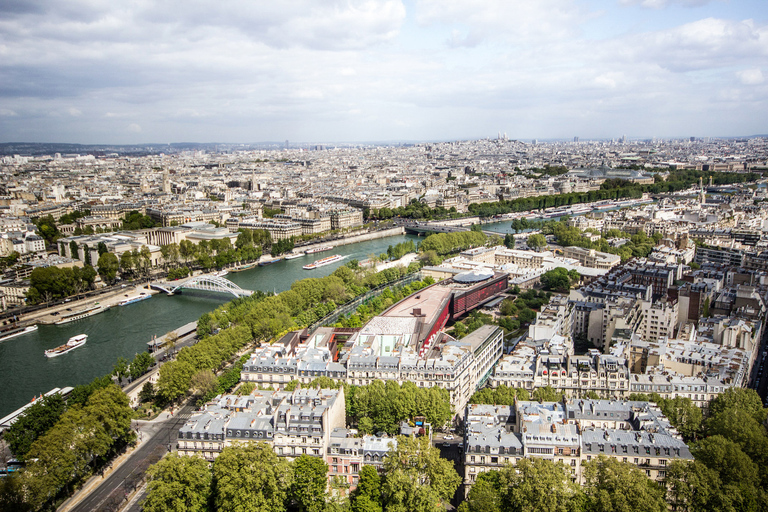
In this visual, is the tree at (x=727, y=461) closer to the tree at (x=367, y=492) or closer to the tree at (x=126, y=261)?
the tree at (x=367, y=492)

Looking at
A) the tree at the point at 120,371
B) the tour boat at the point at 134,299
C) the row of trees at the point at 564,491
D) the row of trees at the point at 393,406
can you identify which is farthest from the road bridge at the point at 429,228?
the row of trees at the point at 564,491

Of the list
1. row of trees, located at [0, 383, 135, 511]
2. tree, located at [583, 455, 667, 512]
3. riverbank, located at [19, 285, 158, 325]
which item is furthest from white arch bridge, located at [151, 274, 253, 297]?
tree, located at [583, 455, 667, 512]

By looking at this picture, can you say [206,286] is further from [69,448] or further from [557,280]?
[557,280]

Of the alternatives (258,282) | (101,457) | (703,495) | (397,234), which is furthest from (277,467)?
(397,234)

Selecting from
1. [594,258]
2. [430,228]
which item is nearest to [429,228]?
[430,228]

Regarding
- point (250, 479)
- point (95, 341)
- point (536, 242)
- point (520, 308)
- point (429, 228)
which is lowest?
point (95, 341)

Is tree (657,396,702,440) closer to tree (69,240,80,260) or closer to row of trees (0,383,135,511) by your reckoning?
row of trees (0,383,135,511)
